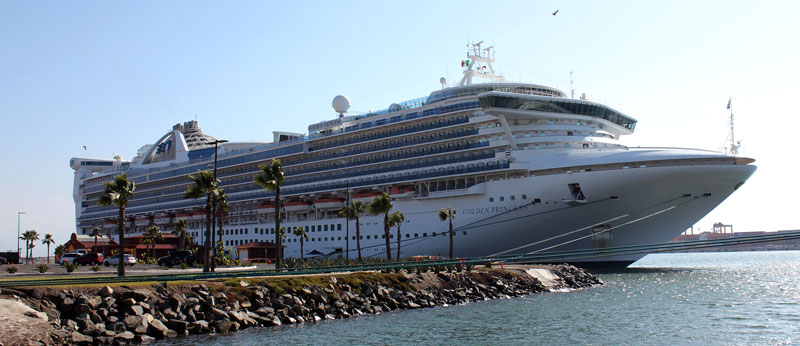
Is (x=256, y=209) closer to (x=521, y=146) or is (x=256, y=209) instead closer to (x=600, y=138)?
(x=521, y=146)

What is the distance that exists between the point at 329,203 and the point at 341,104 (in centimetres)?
1322

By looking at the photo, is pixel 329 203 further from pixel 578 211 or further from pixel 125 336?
pixel 125 336

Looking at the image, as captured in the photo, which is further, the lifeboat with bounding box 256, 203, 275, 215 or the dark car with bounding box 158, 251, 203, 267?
the lifeboat with bounding box 256, 203, 275, 215

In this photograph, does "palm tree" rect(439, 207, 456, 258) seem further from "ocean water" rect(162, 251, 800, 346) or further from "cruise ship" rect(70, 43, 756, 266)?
"ocean water" rect(162, 251, 800, 346)

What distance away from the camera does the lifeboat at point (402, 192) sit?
2109 inches

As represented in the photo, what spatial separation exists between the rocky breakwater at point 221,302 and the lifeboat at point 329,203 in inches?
914

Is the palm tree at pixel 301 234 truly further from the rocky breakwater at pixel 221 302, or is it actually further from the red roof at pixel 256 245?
the rocky breakwater at pixel 221 302

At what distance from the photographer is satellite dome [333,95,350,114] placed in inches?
2717

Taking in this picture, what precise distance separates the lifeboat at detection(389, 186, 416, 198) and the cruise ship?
7.3 inches

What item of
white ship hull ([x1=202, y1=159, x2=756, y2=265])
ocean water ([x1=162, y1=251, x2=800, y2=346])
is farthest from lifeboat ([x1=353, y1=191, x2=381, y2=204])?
ocean water ([x1=162, y1=251, x2=800, y2=346])

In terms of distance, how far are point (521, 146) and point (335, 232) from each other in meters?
19.7

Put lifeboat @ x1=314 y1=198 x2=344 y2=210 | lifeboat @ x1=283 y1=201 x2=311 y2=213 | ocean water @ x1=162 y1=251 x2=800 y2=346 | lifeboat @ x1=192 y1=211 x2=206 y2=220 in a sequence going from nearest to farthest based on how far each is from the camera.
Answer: ocean water @ x1=162 y1=251 x2=800 y2=346 < lifeboat @ x1=314 y1=198 x2=344 y2=210 < lifeboat @ x1=283 y1=201 x2=311 y2=213 < lifeboat @ x1=192 y1=211 x2=206 y2=220

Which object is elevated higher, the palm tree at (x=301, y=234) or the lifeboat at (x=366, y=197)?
the lifeboat at (x=366, y=197)

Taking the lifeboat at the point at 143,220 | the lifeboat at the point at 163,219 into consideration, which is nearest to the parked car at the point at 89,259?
the lifeboat at the point at 163,219
